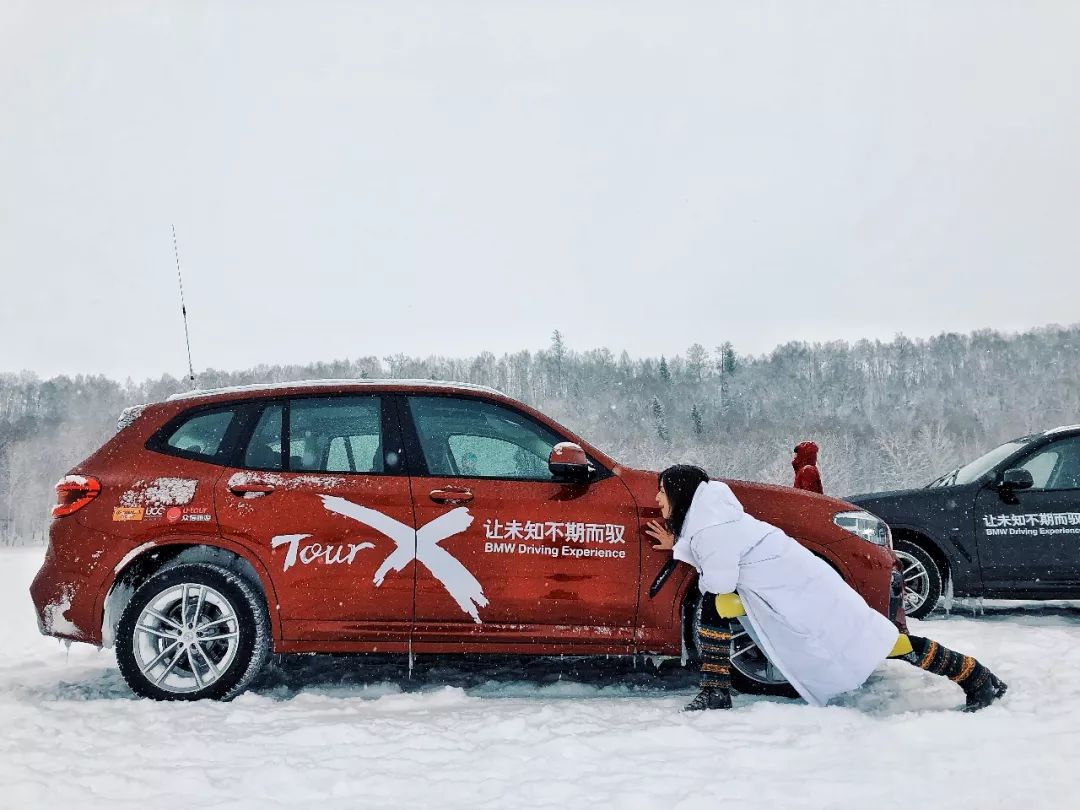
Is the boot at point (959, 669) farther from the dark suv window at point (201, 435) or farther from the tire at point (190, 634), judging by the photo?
the dark suv window at point (201, 435)

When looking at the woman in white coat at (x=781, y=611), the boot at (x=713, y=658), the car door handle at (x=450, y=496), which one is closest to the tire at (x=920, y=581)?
the woman in white coat at (x=781, y=611)

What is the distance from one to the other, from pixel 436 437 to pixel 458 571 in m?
0.78

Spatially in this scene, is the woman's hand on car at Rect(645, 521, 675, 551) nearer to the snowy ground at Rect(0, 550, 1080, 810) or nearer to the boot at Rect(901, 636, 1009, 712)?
the snowy ground at Rect(0, 550, 1080, 810)

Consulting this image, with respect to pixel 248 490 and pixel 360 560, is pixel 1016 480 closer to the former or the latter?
pixel 360 560

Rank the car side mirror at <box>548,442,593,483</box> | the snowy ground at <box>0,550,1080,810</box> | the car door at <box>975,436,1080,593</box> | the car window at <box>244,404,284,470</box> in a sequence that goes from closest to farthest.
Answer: the snowy ground at <box>0,550,1080,810</box> < the car side mirror at <box>548,442,593,483</box> < the car window at <box>244,404,284,470</box> < the car door at <box>975,436,1080,593</box>

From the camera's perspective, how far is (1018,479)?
7.86 metres

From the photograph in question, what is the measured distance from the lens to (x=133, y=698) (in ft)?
16.5

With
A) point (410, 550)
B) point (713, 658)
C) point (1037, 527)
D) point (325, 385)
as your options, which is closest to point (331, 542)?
point (410, 550)

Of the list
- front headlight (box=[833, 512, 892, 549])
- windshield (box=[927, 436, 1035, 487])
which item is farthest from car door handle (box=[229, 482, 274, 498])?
windshield (box=[927, 436, 1035, 487])

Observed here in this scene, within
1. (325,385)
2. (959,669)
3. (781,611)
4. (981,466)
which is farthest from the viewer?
(981,466)

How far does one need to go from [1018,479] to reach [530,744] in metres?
5.60

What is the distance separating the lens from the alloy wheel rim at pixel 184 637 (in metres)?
4.95

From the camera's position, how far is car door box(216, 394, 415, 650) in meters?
5.00

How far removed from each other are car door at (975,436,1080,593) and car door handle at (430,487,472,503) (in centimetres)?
507
